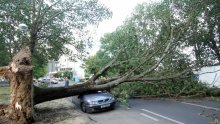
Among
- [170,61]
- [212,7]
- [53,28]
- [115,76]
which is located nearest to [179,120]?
[170,61]

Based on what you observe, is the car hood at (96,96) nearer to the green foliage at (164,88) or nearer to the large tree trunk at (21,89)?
the green foliage at (164,88)

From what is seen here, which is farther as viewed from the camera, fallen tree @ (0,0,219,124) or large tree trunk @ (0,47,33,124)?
fallen tree @ (0,0,219,124)

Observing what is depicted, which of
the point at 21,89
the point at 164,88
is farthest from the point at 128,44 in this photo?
the point at 21,89

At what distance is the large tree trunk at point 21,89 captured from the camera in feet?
30.3

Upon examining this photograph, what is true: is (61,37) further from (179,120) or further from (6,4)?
(179,120)

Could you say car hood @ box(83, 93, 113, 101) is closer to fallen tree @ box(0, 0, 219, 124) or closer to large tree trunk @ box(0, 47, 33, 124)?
fallen tree @ box(0, 0, 219, 124)

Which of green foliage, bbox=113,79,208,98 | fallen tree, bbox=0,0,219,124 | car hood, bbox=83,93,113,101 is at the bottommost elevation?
car hood, bbox=83,93,113,101

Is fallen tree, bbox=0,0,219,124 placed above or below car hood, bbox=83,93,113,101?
above

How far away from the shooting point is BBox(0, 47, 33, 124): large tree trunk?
9.23m

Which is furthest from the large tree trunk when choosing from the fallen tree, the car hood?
the car hood

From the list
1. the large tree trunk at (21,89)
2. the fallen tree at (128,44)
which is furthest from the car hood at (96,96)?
the large tree trunk at (21,89)

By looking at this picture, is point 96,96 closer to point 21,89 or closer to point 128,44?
point 128,44

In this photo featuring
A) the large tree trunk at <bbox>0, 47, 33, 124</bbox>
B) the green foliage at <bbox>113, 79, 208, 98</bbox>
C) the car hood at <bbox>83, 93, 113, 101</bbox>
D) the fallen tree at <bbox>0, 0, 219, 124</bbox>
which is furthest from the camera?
the car hood at <bbox>83, 93, 113, 101</bbox>

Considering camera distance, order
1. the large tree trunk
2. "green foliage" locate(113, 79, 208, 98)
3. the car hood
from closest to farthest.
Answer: the large tree trunk → "green foliage" locate(113, 79, 208, 98) → the car hood
